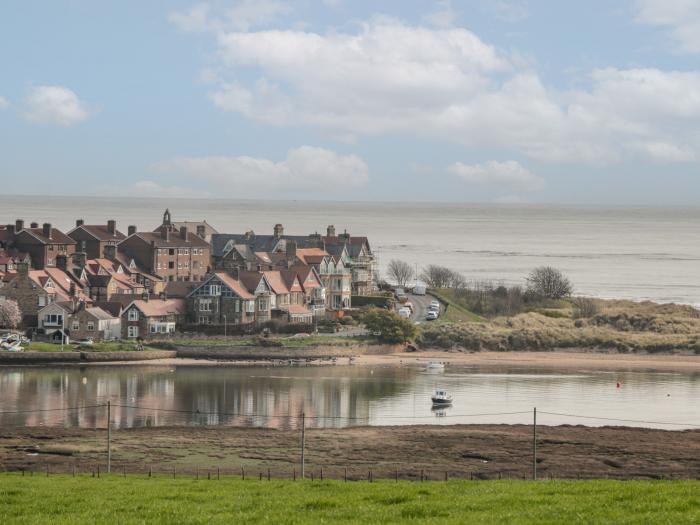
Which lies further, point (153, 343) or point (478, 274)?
point (478, 274)

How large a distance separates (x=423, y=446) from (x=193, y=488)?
1951cm

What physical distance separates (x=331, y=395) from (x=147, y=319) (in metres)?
26.1

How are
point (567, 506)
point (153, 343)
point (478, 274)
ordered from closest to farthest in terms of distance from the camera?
1. point (567, 506)
2. point (153, 343)
3. point (478, 274)

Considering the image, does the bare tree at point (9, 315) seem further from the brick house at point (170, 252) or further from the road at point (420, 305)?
the road at point (420, 305)

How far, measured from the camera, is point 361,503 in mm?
30234

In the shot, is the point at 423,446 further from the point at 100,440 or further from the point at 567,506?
the point at 567,506

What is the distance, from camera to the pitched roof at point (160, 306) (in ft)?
306

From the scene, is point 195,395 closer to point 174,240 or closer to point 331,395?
point 331,395

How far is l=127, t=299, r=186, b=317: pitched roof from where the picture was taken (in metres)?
93.4

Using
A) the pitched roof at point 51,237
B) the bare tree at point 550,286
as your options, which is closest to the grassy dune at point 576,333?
the bare tree at point 550,286

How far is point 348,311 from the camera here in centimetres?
10869

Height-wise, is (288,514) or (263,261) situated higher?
(263,261)

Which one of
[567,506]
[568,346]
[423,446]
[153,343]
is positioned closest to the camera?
[567,506]

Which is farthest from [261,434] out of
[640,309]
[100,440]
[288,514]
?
[640,309]
